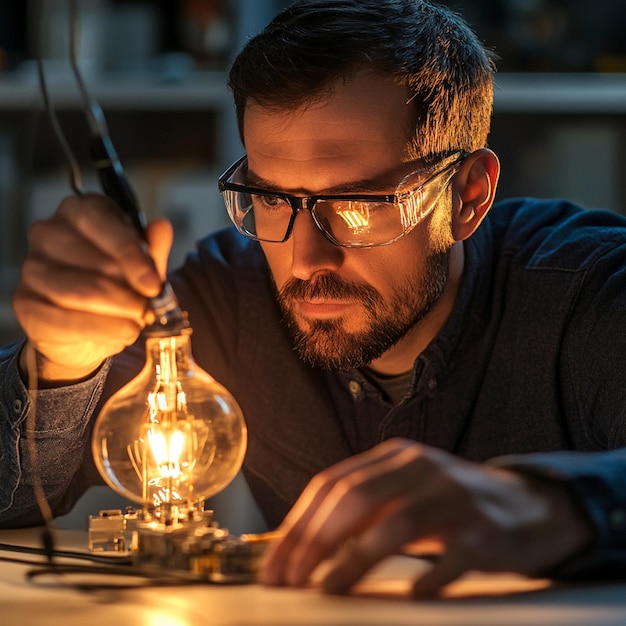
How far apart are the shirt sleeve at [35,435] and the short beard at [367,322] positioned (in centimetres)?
30

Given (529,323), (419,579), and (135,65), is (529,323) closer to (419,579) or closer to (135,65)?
(419,579)

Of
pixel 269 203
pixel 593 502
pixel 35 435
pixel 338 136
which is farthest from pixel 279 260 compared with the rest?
pixel 593 502

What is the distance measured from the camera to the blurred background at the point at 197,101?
2.74 meters

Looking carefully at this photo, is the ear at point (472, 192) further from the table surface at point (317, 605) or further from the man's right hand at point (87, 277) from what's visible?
the table surface at point (317, 605)

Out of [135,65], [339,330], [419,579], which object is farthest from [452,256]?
[135,65]

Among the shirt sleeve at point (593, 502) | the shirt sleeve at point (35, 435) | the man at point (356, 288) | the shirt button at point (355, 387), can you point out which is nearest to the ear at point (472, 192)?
the man at point (356, 288)

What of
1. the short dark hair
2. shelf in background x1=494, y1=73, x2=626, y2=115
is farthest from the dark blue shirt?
shelf in background x1=494, y1=73, x2=626, y2=115

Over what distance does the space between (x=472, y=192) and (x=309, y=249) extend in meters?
0.33

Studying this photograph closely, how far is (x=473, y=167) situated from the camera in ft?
5.27

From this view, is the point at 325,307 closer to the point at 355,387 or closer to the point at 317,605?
the point at 355,387

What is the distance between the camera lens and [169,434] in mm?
1126

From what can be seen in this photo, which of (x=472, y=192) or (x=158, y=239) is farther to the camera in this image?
(x=472, y=192)

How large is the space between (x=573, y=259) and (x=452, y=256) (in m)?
0.19

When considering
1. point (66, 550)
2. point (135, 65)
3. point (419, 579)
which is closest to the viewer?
point (419, 579)
